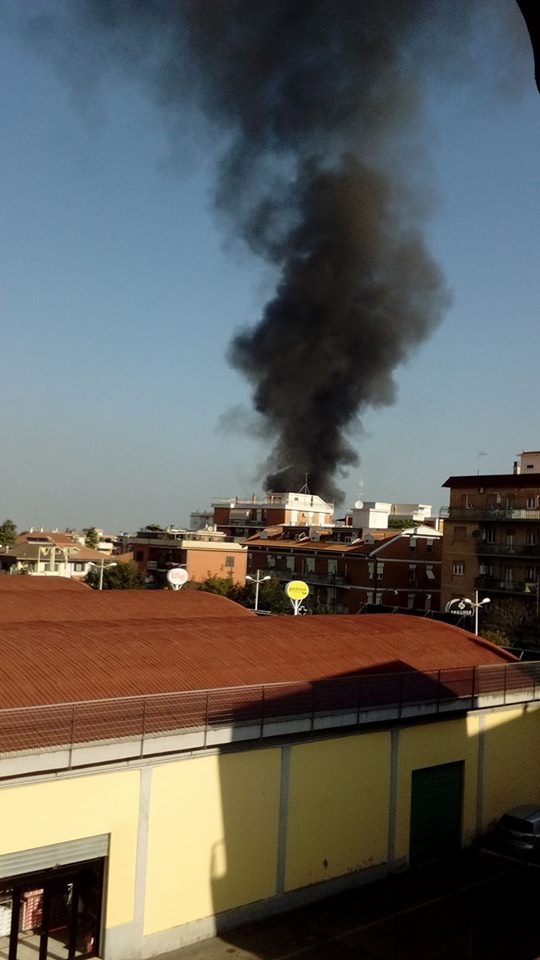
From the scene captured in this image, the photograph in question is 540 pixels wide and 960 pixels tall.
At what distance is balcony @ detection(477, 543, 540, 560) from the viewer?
55.5 meters

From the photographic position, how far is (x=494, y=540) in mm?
58750

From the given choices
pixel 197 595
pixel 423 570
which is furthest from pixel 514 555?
pixel 197 595

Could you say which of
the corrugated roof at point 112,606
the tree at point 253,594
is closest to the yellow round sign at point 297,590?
the corrugated roof at point 112,606

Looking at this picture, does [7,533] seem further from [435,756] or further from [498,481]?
[435,756]

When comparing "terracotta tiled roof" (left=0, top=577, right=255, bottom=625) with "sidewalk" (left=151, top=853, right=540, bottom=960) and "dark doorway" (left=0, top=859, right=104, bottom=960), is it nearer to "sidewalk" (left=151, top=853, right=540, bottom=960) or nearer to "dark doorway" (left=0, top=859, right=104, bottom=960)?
"sidewalk" (left=151, top=853, right=540, bottom=960)

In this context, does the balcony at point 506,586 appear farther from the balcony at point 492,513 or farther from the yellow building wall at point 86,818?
the yellow building wall at point 86,818

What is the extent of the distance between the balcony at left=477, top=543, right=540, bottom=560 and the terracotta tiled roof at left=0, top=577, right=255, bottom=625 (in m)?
30.3

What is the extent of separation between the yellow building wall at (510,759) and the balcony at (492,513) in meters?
36.3

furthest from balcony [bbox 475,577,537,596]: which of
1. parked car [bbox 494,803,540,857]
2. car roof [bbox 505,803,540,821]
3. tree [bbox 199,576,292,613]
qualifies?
parked car [bbox 494,803,540,857]

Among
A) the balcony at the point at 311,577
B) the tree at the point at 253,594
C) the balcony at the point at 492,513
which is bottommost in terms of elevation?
the tree at the point at 253,594

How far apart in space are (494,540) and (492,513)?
1872 millimetres

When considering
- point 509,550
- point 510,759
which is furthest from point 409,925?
point 509,550

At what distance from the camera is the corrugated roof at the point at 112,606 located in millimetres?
25953

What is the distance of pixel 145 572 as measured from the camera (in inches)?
3127
